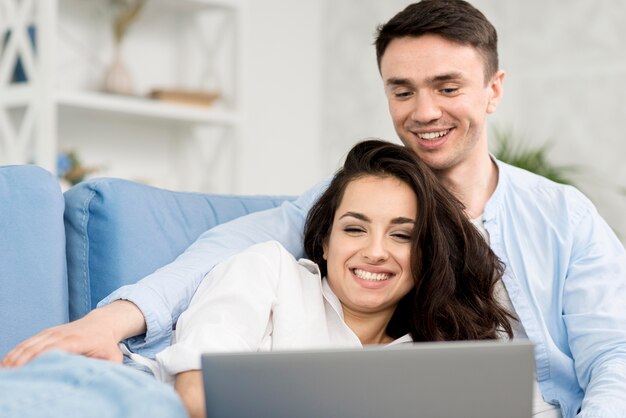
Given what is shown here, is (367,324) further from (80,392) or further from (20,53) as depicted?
(20,53)

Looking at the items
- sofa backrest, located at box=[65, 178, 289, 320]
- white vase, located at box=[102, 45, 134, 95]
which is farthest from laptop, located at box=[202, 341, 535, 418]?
white vase, located at box=[102, 45, 134, 95]

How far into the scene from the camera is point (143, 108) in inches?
150

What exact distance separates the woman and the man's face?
17 cm

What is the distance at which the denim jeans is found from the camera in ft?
3.55

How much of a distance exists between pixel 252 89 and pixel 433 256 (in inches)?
114

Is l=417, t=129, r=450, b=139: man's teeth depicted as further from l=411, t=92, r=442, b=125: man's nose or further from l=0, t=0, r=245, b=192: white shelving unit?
l=0, t=0, r=245, b=192: white shelving unit

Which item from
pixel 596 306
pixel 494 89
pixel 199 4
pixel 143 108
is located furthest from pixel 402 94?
pixel 199 4

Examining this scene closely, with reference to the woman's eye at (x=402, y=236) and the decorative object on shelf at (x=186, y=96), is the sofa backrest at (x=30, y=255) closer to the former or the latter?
the woman's eye at (x=402, y=236)

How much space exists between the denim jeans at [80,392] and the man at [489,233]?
498mm

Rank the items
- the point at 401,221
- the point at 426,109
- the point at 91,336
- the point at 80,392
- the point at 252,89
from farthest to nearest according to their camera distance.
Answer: the point at 252,89
the point at 426,109
the point at 401,221
the point at 91,336
the point at 80,392

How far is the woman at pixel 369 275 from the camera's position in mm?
1730

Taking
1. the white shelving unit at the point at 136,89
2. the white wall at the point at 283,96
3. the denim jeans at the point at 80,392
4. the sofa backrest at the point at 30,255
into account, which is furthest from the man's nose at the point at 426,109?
the white wall at the point at 283,96

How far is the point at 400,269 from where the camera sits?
1.89m

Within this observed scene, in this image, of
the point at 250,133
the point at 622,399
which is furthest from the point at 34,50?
the point at 622,399
